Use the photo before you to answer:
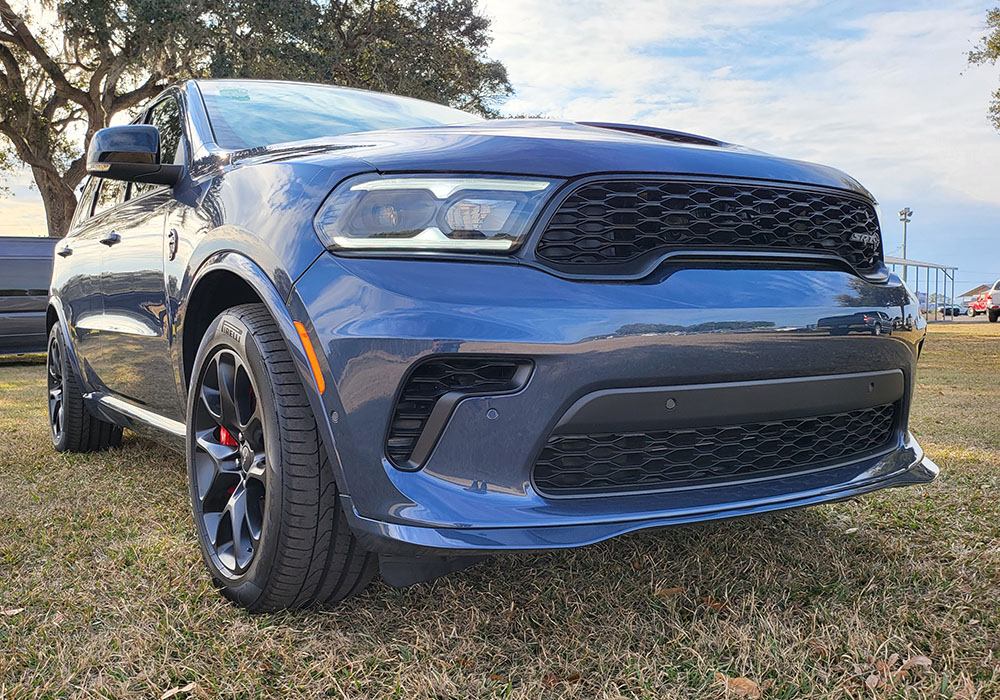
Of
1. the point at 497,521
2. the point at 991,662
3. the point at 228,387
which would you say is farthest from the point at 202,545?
the point at 991,662

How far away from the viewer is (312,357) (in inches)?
73.2

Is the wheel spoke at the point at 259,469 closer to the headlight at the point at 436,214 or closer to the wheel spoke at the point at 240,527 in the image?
the wheel spoke at the point at 240,527

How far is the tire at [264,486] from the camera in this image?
1933mm

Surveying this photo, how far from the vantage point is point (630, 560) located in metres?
2.50

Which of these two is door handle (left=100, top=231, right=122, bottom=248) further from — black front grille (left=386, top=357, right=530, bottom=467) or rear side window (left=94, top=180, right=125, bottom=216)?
black front grille (left=386, top=357, right=530, bottom=467)

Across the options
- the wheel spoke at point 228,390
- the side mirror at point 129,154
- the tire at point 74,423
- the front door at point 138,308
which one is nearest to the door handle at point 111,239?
the front door at point 138,308

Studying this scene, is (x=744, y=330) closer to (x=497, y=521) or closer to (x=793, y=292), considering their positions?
(x=793, y=292)

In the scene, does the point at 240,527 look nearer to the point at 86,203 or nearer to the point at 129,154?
the point at 129,154

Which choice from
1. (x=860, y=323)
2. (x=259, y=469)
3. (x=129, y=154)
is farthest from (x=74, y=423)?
(x=860, y=323)

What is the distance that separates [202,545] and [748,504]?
1454 mm

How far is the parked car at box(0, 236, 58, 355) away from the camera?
32.1ft

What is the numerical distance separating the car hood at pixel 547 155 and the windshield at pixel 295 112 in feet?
1.85

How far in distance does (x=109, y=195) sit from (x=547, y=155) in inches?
118

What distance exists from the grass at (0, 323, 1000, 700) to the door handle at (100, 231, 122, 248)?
1.06 m
